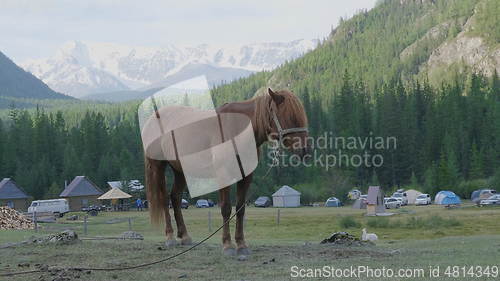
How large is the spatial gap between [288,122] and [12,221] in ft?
97.0

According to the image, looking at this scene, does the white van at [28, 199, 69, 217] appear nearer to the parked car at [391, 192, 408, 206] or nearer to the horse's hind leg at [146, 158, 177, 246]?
the parked car at [391, 192, 408, 206]

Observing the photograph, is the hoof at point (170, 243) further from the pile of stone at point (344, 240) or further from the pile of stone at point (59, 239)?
the pile of stone at point (344, 240)

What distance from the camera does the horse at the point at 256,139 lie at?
8.99 meters

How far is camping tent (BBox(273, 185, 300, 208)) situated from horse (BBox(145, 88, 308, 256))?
71.9 m

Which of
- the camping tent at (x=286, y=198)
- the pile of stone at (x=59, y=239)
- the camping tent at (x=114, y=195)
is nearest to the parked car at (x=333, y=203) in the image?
the camping tent at (x=286, y=198)

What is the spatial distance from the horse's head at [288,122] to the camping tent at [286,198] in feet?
244

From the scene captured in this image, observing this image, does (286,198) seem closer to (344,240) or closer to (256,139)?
(344,240)

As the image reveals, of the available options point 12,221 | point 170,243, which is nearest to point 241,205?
point 170,243

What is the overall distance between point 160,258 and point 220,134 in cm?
230

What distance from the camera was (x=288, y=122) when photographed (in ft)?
29.6

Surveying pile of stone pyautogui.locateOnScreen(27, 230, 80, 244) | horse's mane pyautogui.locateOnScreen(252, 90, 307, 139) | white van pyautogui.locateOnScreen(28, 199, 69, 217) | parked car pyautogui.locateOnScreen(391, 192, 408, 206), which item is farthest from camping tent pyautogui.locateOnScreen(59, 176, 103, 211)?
horse's mane pyautogui.locateOnScreen(252, 90, 307, 139)

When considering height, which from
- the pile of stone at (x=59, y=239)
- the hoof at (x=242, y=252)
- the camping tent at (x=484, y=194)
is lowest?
the camping tent at (x=484, y=194)

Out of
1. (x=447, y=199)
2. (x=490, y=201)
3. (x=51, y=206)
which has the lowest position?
(x=490, y=201)

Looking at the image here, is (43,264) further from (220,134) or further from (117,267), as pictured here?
(220,134)
